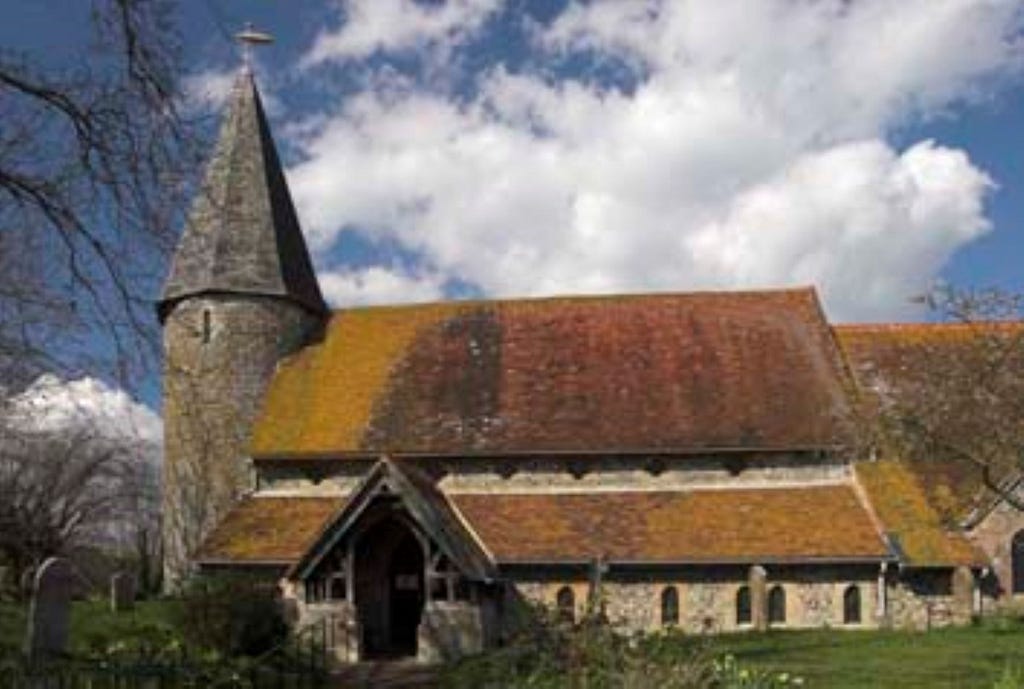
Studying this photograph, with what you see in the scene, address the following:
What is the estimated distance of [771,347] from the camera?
36469mm

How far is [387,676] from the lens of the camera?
26422 mm

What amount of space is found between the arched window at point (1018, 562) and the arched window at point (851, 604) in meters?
4.87

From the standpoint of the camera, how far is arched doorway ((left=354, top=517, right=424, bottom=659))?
31.5 meters

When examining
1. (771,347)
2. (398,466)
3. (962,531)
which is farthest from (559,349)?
(962,531)

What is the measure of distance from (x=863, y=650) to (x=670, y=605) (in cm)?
685

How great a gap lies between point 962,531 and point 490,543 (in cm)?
1110

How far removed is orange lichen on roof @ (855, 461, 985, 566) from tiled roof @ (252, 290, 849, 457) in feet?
4.55

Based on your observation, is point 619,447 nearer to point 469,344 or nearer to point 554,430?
point 554,430

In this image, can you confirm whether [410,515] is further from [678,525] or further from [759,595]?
[759,595]

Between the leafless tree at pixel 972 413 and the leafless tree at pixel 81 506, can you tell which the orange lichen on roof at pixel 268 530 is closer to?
the leafless tree at pixel 81 506

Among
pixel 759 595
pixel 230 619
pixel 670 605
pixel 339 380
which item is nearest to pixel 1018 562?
pixel 759 595

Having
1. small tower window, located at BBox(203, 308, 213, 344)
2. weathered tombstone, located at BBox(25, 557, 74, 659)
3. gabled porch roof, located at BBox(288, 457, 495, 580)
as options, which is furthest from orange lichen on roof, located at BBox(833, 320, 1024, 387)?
weathered tombstone, located at BBox(25, 557, 74, 659)

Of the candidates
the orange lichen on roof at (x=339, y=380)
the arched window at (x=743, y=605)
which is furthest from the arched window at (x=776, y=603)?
the orange lichen on roof at (x=339, y=380)

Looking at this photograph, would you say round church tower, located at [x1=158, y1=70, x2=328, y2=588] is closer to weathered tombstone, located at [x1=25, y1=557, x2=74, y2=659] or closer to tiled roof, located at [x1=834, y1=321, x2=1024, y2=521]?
tiled roof, located at [x1=834, y1=321, x2=1024, y2=521]
